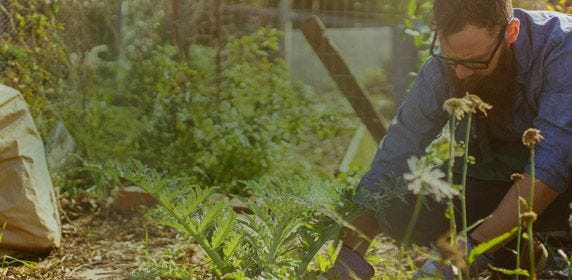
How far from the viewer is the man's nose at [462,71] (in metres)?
2.67

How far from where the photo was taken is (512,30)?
2689 mm

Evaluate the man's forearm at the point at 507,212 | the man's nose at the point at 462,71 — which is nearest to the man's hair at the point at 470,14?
the man's nose at the point at 462,71

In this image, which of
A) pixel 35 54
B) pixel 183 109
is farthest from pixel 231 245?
pixel 35 54

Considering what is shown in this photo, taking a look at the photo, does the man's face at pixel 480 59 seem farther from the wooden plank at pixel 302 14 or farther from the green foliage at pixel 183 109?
the wooden plank at pixel 302 14

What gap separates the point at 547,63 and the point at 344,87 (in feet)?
8.27

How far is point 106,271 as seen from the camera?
381 centimetres

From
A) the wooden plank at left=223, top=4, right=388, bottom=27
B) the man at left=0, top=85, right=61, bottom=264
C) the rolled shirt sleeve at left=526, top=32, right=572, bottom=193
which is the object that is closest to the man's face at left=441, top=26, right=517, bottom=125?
the rolled shirt sleeve at left=526, top=32, right=572, bottom=193

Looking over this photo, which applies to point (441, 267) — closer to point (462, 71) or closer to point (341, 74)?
point (462, 71)

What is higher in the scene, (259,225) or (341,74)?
(259,225)

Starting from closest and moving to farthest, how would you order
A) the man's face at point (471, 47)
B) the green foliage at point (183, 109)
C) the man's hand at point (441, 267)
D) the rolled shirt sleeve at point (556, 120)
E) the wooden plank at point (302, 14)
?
the man's hand at point (441, 267) < the rolled shirt sleeve at point (556, 120) < the man's face at point (471, 47) < the green foliage at point (183, 109) < the wooden plank at point (302, 14)

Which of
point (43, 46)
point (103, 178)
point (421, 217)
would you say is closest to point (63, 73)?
point (43, 46)

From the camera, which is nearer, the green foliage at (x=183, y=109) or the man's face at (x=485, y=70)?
the man's face at (x=485, y=70)

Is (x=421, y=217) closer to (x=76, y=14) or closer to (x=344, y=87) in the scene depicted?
(x=344, y=87)

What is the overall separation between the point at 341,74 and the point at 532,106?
93.1 inches
